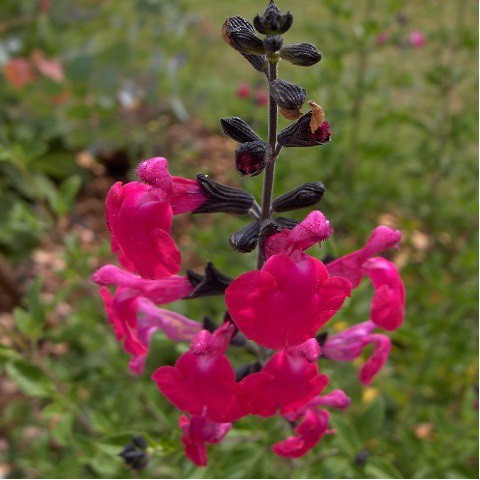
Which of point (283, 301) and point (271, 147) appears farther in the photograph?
point (271, 147)

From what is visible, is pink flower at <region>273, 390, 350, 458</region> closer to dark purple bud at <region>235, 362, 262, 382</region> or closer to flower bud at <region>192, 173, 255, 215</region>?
dark purple bud at <region>235, 362, 262, 382</region>

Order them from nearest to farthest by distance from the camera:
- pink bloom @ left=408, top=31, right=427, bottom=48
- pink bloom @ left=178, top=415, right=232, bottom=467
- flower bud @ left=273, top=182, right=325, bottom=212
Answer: flower bud @ left=273, top=182, right=325, bottom=212, pink bloom @ left=178, top=415, right=232, bottom=467, pink bloom @ left=408, top=31, right=427, bottom=48

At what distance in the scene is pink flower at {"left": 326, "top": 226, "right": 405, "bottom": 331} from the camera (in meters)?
1.55

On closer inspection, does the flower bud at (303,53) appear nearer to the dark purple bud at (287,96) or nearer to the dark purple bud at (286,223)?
the dark purple bud at (287,96)

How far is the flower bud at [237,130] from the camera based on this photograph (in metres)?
1.41

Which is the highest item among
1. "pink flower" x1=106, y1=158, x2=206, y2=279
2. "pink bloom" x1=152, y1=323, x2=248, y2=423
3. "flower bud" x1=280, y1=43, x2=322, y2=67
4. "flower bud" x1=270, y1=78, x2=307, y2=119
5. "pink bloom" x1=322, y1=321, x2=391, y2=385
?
"flower bud" x1=280, y1=43, x2=322, y2=67

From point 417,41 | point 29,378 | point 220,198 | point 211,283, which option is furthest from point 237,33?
point 417,41

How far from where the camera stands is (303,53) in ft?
4.39

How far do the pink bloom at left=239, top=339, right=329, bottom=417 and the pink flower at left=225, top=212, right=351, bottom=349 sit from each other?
0.13 meters

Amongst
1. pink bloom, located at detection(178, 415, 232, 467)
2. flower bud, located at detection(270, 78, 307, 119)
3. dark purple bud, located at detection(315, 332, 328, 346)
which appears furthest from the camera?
dark purple bud, located at detection(315, 332, 328, 346)

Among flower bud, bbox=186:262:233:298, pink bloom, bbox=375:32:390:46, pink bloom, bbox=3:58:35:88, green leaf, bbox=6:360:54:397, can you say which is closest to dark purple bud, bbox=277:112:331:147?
flower bud, bbox=186:262:233:298

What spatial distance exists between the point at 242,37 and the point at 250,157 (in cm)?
26

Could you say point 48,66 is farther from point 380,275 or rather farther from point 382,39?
point 380,275

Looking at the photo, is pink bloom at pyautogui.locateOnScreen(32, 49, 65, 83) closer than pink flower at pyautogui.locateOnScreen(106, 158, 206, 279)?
No
